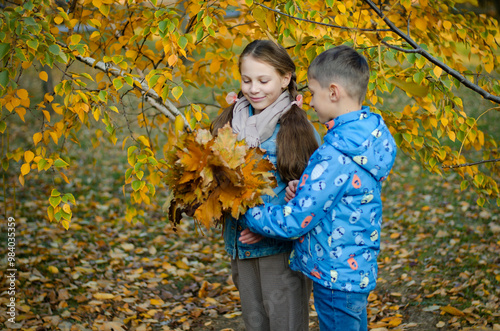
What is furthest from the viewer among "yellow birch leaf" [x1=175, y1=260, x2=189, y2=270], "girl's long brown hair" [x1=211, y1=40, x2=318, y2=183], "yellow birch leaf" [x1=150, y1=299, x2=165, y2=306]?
"yellow birch leaf" [x1=175, y1=260, x2=189, y2=270]

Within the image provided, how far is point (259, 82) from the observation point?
2.26 m

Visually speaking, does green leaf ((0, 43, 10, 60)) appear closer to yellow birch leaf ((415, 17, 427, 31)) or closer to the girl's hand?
the girl's hand

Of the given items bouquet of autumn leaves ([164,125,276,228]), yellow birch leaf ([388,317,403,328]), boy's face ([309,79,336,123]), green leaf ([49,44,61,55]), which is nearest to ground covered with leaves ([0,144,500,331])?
yellow birch leaf ([388,317,403,328])

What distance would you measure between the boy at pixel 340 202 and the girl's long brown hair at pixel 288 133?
24 cm

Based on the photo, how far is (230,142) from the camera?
1.84 meters

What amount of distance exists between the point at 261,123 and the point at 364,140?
556mm

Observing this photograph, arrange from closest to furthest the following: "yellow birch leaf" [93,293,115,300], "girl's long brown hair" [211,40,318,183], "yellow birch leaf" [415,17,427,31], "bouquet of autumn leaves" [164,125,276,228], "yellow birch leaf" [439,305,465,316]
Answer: "bouquet of autumn leaves" [164,125,276,228] < "girl's long brown hair" [211,40,318,183] < "yellow birch leaf" [415,17,427,31] < "yellow birch leaf" [439,305,465,316] < "yellow birch leaf" [93,293,115,300]

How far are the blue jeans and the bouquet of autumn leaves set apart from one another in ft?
1.63

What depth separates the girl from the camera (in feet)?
7.19

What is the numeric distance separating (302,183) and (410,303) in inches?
94.8

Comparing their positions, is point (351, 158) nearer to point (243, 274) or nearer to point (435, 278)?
point (243, 274)

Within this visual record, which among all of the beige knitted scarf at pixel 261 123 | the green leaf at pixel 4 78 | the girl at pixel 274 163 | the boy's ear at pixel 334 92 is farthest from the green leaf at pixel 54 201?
the boy's ear at pixel 334 92

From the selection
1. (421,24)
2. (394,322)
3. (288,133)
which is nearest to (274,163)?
(288,133)

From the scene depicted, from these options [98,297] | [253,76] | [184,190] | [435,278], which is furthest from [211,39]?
[435,278]
